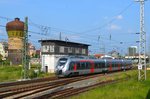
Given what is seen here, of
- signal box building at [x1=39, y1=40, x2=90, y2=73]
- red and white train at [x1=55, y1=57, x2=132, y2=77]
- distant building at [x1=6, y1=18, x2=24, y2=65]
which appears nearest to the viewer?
red and white train at [x1=55, y1=57, x2=132, y2=77]

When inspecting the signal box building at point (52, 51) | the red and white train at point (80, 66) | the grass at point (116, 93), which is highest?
the signal box building at point (52, 51)

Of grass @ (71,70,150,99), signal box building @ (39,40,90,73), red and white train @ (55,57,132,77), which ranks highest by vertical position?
signal box building @ (39,40,90,73)

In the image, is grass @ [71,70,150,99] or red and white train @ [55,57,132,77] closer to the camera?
grass @ [71,70,150,99]

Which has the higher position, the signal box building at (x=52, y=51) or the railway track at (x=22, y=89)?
the signal box building at (x=52, y=51)

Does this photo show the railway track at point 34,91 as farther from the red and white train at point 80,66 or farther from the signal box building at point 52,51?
the signal box building at point 52,51

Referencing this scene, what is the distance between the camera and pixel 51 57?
63562mm

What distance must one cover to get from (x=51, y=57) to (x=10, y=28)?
42.6 metres

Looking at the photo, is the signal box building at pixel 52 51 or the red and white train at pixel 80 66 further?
the signal box building at pixel 52 51

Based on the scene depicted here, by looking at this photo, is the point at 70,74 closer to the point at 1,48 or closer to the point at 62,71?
the point at 62,71

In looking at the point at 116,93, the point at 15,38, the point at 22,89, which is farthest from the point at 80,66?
the point at 15,38

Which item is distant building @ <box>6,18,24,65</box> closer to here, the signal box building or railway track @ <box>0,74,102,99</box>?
the signal box building

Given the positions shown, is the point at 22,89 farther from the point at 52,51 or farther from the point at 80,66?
the point at 52,51

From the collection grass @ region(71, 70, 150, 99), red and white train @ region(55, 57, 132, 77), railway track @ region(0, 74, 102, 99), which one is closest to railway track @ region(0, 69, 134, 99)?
railway track @ region(0, 74, 102, 99)

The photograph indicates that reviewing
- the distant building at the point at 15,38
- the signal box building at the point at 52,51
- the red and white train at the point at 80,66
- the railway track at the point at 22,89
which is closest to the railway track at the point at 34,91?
the railway track at the point at 22,89
